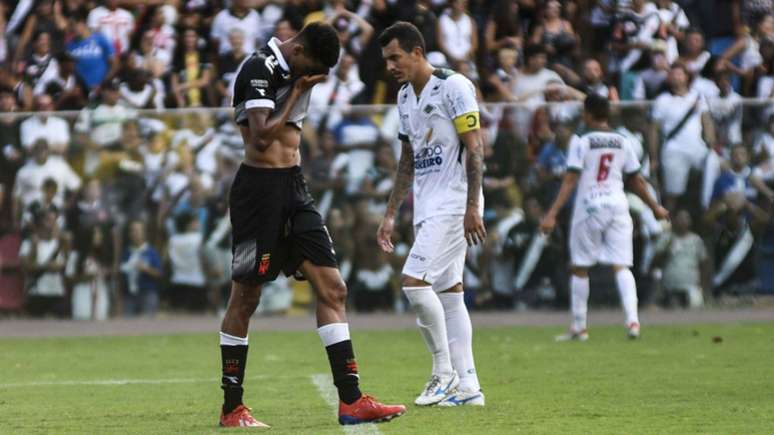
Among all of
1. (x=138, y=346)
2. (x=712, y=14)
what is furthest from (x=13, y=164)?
(x=712, y=14)

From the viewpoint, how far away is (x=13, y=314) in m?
17.6

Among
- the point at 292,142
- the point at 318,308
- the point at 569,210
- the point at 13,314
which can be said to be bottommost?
the point at 13,314

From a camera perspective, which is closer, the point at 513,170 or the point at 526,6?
the point at 513,170

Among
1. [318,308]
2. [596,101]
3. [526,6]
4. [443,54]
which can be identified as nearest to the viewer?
[318,308]

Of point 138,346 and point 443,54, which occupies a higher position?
point 443,54

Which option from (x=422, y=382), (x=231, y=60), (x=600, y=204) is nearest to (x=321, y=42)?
(x=422, y=382)

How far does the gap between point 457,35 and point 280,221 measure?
36.5ft

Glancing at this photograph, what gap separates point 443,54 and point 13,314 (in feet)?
19.4

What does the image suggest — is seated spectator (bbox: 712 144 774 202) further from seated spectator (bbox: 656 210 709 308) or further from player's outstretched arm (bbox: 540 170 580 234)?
player's outstretched arm (bbox: 540 170 580 234)

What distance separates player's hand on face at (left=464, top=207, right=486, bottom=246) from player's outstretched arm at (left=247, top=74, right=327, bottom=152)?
4.30 feet

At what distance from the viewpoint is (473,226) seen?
361 inches

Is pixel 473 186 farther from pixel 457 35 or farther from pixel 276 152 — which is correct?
pixel 457 35

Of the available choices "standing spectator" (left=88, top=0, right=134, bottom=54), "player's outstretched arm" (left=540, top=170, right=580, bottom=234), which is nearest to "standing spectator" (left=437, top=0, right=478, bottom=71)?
"standing spectator" (left=88, top=0, right=134, bottom=54)

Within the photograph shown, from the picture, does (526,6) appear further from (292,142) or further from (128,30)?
(292,142)
